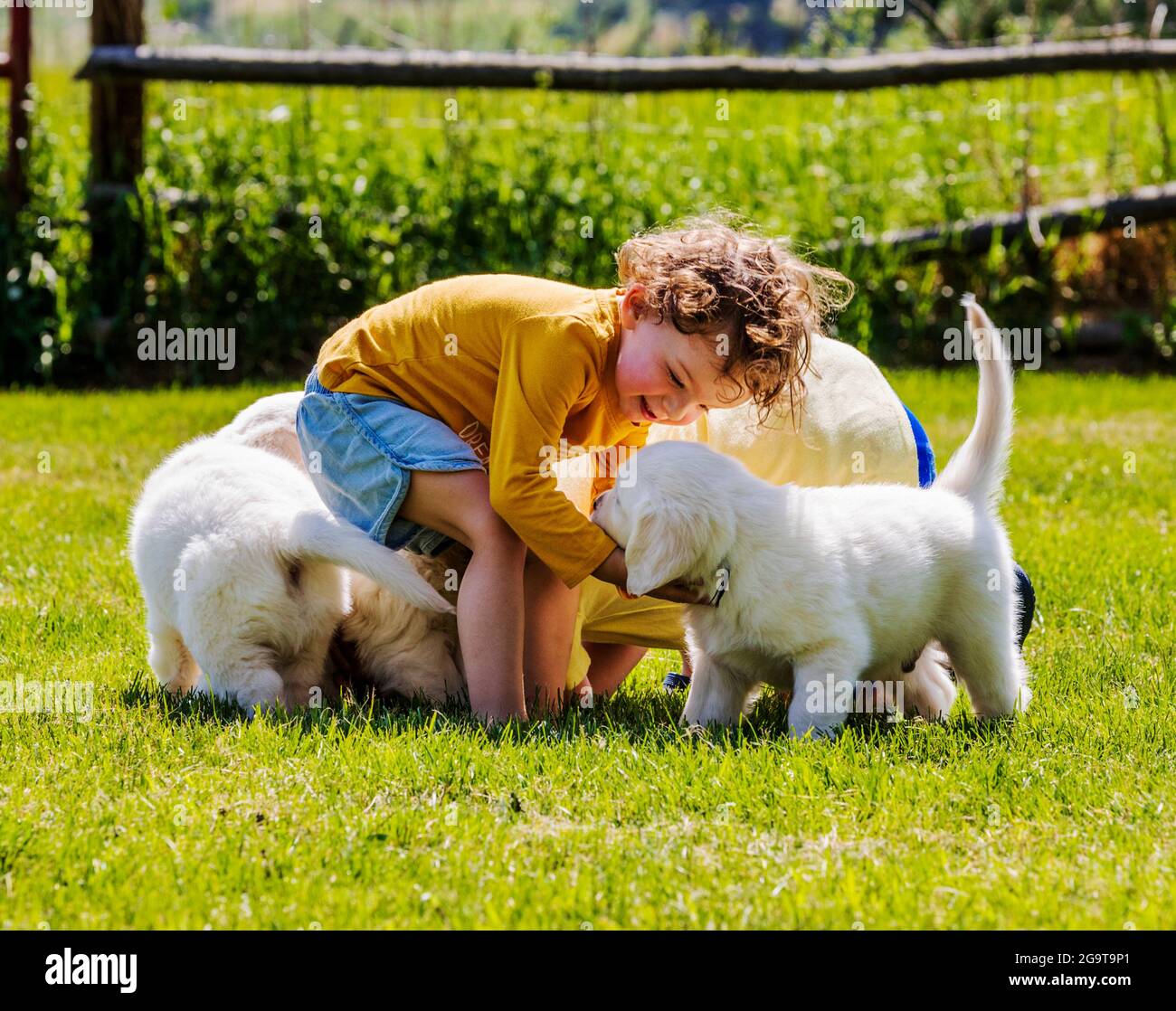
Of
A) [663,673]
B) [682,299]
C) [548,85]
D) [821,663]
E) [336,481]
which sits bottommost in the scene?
[663,673]

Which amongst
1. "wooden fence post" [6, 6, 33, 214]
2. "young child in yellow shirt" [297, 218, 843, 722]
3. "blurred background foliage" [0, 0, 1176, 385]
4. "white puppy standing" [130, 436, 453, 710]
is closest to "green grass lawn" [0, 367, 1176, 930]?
"white puppy standing" [130, 436, 453, 710]

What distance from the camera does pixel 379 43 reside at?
32.7 feet

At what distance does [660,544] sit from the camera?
3230mm

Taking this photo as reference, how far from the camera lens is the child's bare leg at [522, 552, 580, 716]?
3766 mm

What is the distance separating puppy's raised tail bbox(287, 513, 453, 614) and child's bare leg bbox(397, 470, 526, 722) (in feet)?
0.43

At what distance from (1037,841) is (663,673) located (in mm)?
1781

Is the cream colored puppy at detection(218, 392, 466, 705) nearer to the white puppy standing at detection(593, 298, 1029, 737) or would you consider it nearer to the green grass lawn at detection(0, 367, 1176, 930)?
the green grass lawn at detection(0, 367, 1176, 930)

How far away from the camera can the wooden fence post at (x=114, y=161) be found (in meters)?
8.18

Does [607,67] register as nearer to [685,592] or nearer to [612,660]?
[612,660]

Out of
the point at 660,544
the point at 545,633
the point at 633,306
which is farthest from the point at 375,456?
the point at 660,544

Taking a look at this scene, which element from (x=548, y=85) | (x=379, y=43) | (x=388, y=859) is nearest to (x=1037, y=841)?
(x=388, y=859)

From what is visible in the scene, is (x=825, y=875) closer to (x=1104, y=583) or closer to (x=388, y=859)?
(x=388, y=859)

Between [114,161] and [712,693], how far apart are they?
20.2ft

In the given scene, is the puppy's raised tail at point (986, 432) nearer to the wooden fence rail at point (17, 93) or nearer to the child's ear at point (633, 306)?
the child's ear at point (633, 306)
